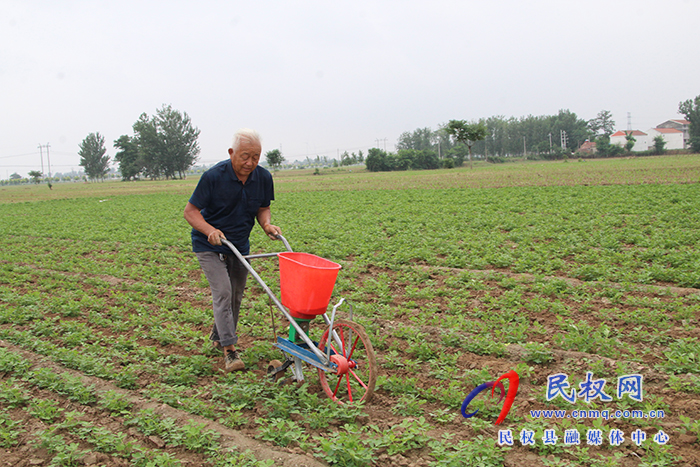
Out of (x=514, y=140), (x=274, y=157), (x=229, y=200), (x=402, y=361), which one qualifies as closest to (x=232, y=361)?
(x=229, y=200)

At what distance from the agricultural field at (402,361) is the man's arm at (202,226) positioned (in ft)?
4.13

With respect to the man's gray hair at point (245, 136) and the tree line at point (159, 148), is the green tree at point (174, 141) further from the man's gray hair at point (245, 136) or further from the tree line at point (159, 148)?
the man's gray hair at point (245, 136)

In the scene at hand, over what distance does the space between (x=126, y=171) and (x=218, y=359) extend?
378 feet

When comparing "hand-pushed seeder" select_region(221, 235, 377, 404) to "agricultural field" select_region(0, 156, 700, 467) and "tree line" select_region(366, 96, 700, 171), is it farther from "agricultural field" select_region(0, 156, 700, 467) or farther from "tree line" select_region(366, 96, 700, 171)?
"tree line" select_region(366, 96, 700, 171)

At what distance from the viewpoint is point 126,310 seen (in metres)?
6.52

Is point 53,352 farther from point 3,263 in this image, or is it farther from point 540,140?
point 540,140

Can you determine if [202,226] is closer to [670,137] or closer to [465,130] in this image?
[465,130]

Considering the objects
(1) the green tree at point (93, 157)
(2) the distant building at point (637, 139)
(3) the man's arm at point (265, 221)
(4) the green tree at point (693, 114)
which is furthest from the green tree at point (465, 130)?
(1) the green tree at point (93, 157)

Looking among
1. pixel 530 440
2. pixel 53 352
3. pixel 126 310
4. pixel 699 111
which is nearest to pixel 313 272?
pixel 530 440

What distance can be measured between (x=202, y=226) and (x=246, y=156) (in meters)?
0.78

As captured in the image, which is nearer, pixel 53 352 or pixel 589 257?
pixel 53 352

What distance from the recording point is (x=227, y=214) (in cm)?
443

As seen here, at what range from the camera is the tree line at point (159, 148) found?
103188 mm

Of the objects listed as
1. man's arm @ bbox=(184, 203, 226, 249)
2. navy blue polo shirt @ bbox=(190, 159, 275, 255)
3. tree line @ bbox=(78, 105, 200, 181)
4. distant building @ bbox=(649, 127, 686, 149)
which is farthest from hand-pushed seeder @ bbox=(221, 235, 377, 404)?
distant building @ bbox=(649, 127, 686, 149)
